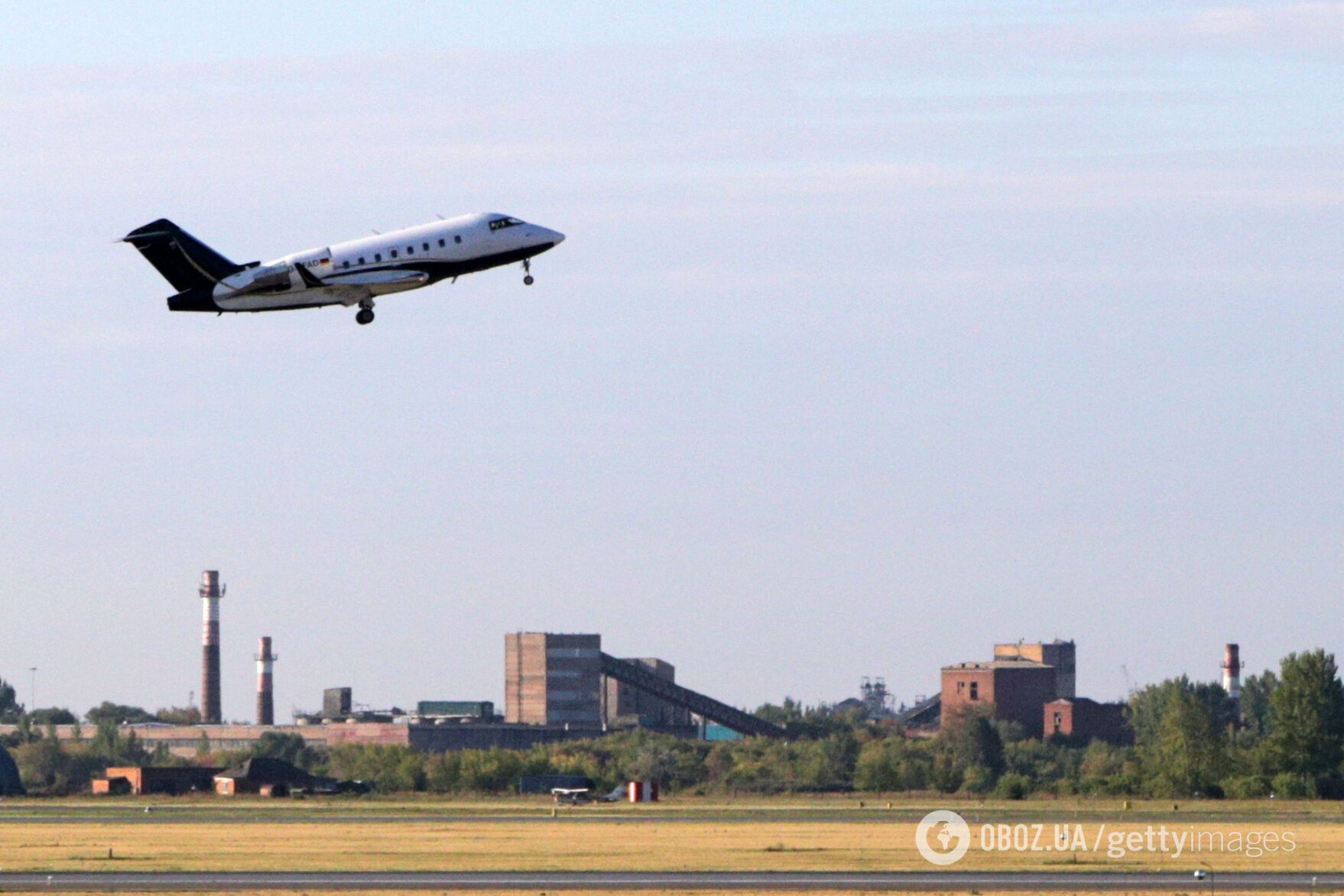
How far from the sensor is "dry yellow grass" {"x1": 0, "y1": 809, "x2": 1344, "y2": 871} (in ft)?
301

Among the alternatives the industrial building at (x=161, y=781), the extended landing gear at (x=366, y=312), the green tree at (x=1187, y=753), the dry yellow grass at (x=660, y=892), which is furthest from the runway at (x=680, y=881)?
the industrial building at (x=161, y=781)

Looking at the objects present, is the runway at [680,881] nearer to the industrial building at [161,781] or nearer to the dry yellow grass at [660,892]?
the dry yellow grass at [660,892]

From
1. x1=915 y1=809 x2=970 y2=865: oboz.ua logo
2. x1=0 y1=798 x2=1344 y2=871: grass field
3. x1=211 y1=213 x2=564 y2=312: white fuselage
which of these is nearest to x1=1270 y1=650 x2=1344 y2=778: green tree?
x1=0 y1=798 x2=1344 y2=871: grass field

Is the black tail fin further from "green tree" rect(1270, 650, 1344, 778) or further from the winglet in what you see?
"green tree" rect(1270, 650, 1344, 778)

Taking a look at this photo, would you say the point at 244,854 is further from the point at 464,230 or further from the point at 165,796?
the point at 165,796

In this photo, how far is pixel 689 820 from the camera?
13175 cm

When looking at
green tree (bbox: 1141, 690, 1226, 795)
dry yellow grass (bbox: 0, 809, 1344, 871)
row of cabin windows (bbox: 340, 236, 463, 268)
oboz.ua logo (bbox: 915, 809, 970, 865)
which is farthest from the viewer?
green tree (bbox: 1141, 690, 1226, 795)

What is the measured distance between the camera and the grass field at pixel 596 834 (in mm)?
92938

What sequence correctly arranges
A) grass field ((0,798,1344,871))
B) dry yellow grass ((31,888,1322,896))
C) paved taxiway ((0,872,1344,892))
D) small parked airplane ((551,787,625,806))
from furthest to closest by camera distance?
small parked airplane ((551,787,625,806)) → grass field ((0,798,1344,871)) → paved taxiway ((0,872,1344,892)) → dry yellow grass ((31,888,1322,896))

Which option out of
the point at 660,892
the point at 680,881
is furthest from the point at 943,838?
the point at 660,892

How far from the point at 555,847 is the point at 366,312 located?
25.6m

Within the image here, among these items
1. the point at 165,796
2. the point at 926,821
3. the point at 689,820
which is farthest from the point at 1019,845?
the point at 165,796

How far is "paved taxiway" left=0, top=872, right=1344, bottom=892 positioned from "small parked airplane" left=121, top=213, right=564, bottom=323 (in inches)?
956

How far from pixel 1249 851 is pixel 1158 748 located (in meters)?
89.2
